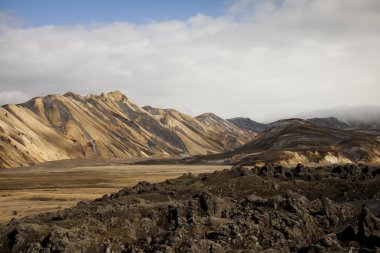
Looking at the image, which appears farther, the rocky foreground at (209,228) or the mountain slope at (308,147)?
the mountain slope at (308,147)

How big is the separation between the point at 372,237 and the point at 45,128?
560ft

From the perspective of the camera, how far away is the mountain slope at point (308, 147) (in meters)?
116

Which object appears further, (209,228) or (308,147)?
(308,147)

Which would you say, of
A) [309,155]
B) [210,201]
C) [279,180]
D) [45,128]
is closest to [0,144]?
[45,128]

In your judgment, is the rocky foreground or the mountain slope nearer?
the rocky foreground

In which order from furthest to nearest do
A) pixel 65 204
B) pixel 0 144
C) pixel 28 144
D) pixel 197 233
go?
1. pixel 28 144
2. pixel 0 144
3. pixel 65 204
4. pixel 197 233

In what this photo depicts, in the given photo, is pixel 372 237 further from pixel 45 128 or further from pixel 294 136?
pixel 45 128

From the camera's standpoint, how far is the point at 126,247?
20203mm

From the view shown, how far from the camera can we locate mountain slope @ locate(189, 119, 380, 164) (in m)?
116

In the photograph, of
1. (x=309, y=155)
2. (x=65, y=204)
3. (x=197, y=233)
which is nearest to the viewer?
(x=197, y=233)

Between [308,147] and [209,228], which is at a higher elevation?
[308,147]

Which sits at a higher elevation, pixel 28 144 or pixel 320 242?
pixel 28 144

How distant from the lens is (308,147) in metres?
128

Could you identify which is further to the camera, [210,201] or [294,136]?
[294,136]
